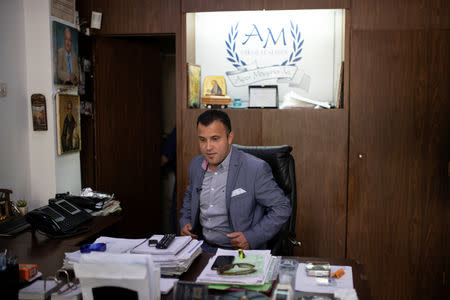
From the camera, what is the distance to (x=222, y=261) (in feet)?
5.77

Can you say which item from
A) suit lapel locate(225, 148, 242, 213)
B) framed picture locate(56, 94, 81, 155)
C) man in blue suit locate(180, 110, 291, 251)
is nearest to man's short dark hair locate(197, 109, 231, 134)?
man in blue suit locate(180, 110, 291, 251)

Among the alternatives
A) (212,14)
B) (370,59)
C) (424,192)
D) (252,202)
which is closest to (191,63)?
(212,14)

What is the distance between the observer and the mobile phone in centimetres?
172

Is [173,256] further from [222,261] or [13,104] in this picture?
[13,104]

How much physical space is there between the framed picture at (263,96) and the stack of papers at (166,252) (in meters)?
1.90

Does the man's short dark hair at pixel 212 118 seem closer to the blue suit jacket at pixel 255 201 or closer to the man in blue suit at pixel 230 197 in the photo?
the man in blue suit at pixel 230 197

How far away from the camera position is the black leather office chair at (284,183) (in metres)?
2.41

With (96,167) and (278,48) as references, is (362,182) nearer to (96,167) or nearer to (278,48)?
(278,48)

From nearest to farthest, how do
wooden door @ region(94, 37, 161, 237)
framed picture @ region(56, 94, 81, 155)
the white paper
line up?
the white paper < framed picture @ region(56, 94, 81, 155) < wooden door @ region(94, 37, 161, 237)

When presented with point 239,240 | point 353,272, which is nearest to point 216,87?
point 239,240

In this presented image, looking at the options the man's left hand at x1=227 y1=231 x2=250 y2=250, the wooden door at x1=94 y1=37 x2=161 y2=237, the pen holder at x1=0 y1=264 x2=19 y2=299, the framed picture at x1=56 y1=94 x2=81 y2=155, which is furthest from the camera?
the wooden door at x1=94 y1=37 x2=161 y2=237

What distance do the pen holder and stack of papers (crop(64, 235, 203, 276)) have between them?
0.98ft

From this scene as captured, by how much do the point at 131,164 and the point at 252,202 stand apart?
207 cm

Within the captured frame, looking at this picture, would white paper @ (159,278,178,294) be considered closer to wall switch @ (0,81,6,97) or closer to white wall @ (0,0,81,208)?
white wall @ (0,0,81,208)
